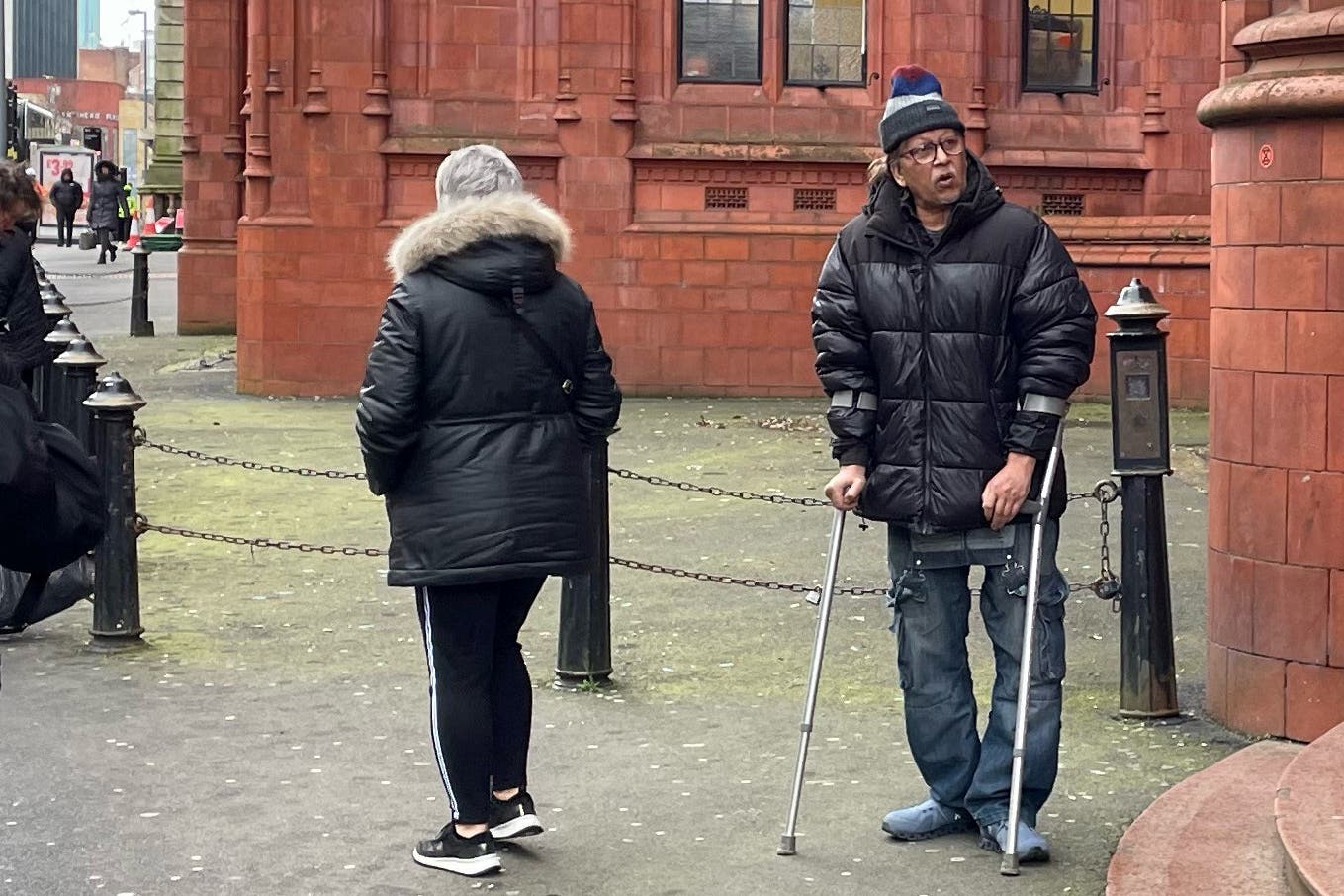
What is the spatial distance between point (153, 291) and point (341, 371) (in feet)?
69.4

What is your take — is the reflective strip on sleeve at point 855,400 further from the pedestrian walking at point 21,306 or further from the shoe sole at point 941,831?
the pedestrian walking at point 21,306

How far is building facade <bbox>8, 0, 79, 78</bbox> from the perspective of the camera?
167m

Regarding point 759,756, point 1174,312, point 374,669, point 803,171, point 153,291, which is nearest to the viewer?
point 759,756

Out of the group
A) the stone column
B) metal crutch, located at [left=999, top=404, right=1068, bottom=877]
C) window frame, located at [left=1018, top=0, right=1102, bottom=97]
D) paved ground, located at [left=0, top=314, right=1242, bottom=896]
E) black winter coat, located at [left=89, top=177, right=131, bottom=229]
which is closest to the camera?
metal crutch, located at [left=999, top=404, right=1068, bottom=877]

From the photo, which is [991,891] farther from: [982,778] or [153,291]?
[153,291]

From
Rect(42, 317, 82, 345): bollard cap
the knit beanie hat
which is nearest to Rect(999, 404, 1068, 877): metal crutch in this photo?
the knit beanie hat

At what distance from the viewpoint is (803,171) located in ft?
68.2

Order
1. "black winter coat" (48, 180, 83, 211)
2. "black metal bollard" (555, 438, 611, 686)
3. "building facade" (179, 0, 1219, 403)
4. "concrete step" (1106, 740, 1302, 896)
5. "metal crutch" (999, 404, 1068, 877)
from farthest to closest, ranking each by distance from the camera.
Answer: "black winter coat" (48, 180, 83, 211)
"building facade" (179, 0, 1219, 403)
"black metal bollard" (555, 438, 611, 686)
"metal crutch" (999, 404, 1068, 877)
"concrete step" (1106, 740, 1302, 896)

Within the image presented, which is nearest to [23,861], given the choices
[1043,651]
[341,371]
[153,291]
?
[1043,651]

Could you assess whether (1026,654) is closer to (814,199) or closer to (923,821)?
(923,821)

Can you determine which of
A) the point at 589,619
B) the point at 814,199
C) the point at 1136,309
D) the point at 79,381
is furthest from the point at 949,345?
the point at 814,199

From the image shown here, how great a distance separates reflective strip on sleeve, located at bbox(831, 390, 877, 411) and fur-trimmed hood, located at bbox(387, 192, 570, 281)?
2.93 feet

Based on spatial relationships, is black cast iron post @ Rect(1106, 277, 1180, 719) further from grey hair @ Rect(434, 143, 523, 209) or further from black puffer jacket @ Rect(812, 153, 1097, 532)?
grey hair @ Rect(434, 143, 523, 209)

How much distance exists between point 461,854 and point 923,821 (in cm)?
129
